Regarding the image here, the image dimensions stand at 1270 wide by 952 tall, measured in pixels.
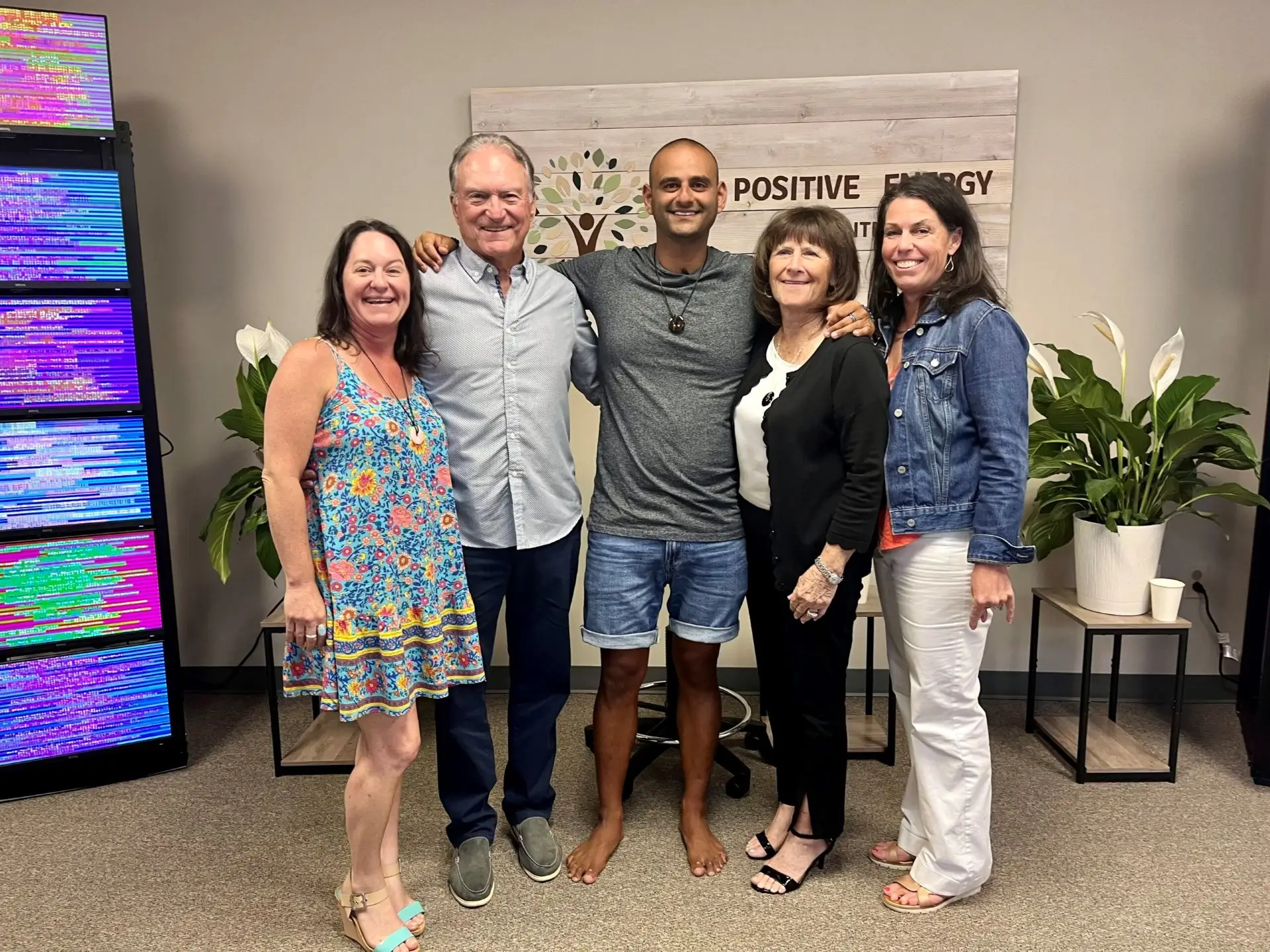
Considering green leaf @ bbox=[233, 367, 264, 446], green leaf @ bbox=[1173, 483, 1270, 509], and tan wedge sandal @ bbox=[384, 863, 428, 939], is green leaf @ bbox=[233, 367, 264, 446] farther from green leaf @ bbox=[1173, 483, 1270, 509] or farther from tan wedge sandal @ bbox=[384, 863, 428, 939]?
green leaf @ bbox=[1173, 483, 1270, 509]

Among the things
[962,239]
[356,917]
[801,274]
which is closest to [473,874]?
[356,917]

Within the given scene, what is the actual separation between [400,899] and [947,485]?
147cm

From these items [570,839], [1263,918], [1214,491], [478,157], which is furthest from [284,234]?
[1263,918]

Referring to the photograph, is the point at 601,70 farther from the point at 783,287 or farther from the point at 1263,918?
the point at 1263,918

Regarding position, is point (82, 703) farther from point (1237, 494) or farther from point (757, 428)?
point (1237, 494)

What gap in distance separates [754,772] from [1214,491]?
1.59 meters

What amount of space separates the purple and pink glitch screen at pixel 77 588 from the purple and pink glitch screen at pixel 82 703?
70 millimetres

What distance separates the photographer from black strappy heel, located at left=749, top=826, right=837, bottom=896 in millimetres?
1992

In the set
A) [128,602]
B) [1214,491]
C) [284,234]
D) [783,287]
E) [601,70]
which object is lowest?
[128,602]

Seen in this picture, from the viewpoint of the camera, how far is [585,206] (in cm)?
297

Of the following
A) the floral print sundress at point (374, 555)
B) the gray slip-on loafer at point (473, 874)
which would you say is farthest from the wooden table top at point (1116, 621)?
the floral print sundress at point (374, 555)

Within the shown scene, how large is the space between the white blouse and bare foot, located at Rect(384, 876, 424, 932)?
3.78 ft

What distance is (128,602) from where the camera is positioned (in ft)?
8.23

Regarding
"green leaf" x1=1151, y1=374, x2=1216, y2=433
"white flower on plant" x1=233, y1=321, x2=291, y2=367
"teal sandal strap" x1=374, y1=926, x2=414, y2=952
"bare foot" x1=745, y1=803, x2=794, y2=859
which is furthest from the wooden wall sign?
"teal sandal strap" x1=374, y1=926, x2=414, y2=952
